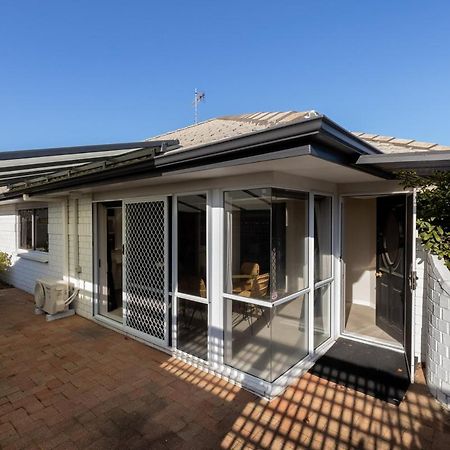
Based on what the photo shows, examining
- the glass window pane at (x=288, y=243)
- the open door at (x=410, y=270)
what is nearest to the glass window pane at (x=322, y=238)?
the glass window pane at (x=288, y=243)

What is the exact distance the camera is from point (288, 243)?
3.93m

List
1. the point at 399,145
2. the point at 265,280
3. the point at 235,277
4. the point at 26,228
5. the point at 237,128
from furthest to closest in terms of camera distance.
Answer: the point at 26,228
the point at 399,145
the point at 237,128
the point at 235,277
the point at 265,280

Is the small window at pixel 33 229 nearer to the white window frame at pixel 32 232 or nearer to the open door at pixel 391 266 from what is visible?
the white window frame at pixel 32 232

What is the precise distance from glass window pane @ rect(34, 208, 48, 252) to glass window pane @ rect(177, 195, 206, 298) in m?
5.43

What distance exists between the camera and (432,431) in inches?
114

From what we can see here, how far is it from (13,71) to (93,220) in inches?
178

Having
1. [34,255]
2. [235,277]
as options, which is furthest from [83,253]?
[235,277]

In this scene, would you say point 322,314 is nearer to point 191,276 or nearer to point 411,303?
point 411,303

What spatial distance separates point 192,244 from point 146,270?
1.22 meters

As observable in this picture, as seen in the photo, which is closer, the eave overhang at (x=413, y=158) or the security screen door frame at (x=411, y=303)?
the eave overhang at (x=413, y=158)

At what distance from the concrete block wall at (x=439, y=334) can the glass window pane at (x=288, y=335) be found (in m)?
1.49

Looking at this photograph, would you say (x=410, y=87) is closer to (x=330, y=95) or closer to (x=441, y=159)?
(x=330, y=95)

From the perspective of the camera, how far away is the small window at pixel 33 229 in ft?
26.8

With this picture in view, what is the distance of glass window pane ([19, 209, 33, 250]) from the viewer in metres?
8.92
